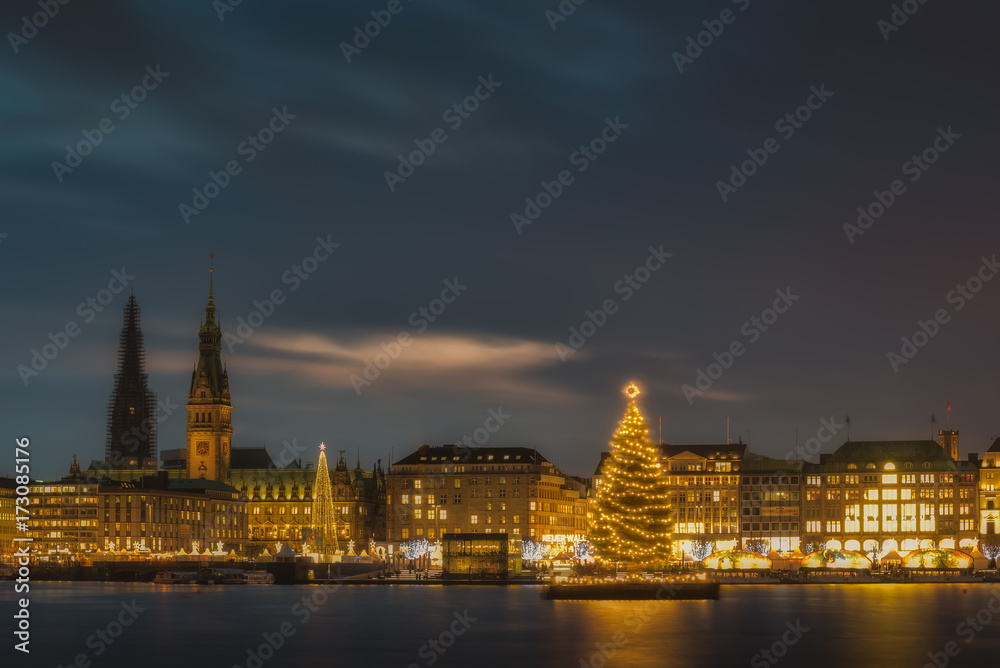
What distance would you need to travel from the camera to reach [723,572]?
181 metres

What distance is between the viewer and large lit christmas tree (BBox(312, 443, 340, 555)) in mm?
181500

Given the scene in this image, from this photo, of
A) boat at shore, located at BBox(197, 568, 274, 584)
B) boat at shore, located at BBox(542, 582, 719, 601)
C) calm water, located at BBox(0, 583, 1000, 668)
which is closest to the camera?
calm water, located at BBox(0, 583, 1000, 668)

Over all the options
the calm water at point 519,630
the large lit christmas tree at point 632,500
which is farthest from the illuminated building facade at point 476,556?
the large lit christmas tree at point 632,500

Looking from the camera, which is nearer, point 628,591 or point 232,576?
point 628,591


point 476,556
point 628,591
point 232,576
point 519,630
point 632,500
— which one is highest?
point 632,500

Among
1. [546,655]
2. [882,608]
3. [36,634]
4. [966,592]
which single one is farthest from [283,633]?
[966,592]

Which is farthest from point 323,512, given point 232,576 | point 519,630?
point 519,630

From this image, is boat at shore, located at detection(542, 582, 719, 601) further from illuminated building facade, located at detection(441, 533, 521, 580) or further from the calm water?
illuminated building facade, located at detection(441, 533, 521, 580)

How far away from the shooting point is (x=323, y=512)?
19088 cm

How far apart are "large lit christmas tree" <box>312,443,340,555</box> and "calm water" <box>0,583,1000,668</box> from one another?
40395 mm

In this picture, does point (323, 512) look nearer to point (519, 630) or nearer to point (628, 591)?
point (628, 591)

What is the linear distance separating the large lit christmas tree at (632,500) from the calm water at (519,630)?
4303mm

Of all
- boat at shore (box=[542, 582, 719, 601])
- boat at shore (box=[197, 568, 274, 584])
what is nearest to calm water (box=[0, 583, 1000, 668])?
boat at shore (box=[542, 582, 719, 601])

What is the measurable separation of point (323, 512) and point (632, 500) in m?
86.9
